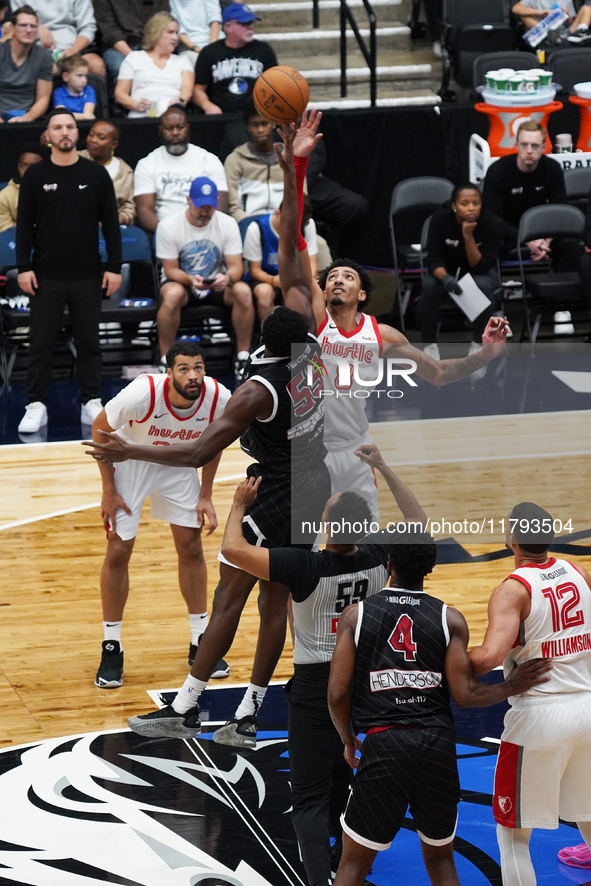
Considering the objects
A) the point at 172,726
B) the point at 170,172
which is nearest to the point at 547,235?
the point at 170,172

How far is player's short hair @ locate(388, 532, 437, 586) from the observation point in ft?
12.5

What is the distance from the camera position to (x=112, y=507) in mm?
5688

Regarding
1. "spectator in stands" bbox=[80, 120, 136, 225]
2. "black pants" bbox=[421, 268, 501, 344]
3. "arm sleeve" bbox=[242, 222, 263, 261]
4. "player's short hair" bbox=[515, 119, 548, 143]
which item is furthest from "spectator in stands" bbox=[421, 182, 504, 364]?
"spectator in stands" bbox=[80, 120, 136, 225]

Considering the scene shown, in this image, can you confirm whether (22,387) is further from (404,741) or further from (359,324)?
(404,741)

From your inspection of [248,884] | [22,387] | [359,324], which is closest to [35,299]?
[22,387]

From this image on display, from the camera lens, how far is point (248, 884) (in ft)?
14.0

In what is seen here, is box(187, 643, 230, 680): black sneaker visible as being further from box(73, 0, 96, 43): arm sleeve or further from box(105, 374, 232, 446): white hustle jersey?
box(73, 0, 96, 43): arm sleeve

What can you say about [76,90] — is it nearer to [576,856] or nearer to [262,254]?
[262,254]

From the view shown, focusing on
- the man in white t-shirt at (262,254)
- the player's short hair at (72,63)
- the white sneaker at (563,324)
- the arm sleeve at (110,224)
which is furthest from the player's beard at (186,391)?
the player's short hair at (72,63)

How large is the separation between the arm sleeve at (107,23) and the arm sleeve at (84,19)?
166mm

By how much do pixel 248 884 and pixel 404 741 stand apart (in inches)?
40.1

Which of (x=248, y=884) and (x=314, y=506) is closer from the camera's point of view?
(x=248, y=884)

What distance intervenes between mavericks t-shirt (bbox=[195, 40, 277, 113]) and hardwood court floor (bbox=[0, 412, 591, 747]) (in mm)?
3634

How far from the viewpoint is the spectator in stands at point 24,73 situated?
34.7 feet
